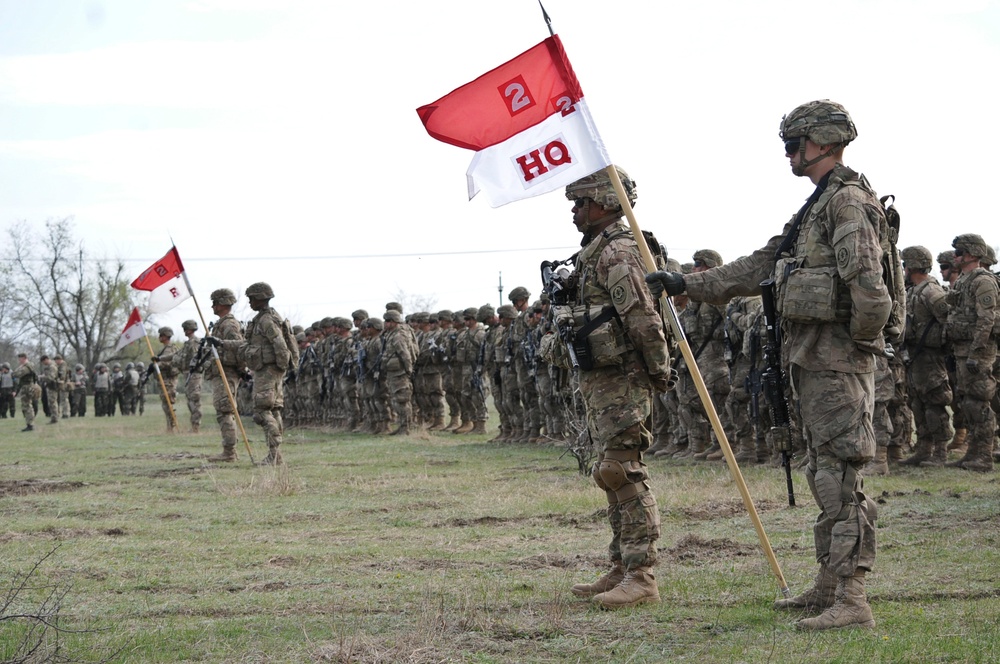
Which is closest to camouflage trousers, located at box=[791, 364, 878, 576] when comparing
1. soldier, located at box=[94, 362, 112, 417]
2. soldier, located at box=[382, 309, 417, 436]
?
soldier, located at box=[382, 309, 417, 436]

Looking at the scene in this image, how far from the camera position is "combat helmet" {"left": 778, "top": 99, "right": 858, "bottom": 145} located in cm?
538

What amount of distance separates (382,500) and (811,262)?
22.6 feet

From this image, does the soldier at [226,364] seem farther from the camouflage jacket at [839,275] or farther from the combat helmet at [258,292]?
the camouflage jacket at [839,275]

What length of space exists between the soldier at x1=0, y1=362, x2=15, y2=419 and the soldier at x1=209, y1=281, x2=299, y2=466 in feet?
94.9

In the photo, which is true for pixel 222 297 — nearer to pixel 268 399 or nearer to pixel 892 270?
pixel 268 399

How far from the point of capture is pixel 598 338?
5.96 meters

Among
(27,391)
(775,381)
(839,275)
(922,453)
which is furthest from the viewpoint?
(27,391)

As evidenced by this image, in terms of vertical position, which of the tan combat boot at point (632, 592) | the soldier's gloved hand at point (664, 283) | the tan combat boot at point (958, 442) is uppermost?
the soldier's gloved hand at point (664, 283)

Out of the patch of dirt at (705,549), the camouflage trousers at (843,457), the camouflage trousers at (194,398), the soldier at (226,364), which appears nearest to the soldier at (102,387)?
the camouflage trousers at (194,398)

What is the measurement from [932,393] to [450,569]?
7.60 meters

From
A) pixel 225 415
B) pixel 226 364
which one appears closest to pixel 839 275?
pixel 225 415

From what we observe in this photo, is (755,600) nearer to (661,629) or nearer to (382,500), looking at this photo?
(661,629)

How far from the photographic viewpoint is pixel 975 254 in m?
11.8

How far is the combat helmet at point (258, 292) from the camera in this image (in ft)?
47.5
